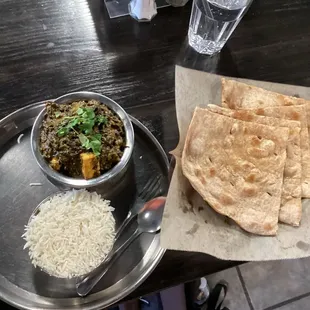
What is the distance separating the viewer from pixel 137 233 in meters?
1.07

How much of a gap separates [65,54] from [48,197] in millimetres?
490

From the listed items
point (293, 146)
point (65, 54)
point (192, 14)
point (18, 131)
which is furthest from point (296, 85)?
point (18, 131)

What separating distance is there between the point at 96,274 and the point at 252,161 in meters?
0.47

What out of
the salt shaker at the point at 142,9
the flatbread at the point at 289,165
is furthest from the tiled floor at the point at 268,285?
the salt shaker at the point at 142,9

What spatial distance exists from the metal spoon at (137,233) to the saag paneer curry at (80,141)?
0.47 feet

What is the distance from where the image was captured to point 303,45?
145 centimetres

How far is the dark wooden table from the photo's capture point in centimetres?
127

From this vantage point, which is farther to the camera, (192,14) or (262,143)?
(192,14)

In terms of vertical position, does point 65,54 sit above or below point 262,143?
above

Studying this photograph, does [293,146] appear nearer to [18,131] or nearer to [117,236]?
[117,236]

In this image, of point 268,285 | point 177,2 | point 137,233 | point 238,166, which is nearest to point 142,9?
point 177,2

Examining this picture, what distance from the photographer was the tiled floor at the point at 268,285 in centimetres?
183

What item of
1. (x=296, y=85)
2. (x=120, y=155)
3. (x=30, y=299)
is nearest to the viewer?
(x=30, y=299)

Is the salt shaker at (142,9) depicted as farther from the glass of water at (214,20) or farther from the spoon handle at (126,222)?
the spoon handle at (126,222)
